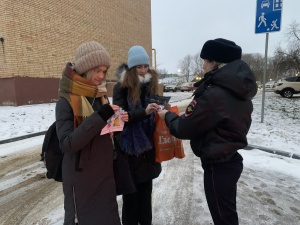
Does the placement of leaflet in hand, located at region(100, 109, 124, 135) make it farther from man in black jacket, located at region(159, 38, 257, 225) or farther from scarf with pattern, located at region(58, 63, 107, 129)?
man in black jacket, located at region(159, 38, 257, 225)

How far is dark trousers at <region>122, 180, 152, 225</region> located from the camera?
214 centimetres

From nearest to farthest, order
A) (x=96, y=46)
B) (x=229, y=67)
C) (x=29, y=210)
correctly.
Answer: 1. (x=229, y=67)
2. (x=96, y=46)
3. (x=29, y=210)

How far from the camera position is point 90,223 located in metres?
1.50

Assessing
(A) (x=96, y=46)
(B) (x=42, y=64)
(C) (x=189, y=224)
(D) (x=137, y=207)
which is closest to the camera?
(A) (x=96, y=46)

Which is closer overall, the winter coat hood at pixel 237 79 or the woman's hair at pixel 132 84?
the winter coat hood at pixel 237 79

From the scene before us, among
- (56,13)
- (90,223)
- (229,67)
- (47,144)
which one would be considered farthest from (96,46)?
(56,13)

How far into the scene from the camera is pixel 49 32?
10.9m

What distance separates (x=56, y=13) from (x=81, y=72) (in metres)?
11.8

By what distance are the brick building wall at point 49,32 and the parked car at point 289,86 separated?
14229 millimetres

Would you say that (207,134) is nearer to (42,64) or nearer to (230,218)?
(230,218)

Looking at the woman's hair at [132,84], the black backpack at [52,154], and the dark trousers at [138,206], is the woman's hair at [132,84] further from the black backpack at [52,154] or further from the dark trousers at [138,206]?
the dark trousers at [138,206]

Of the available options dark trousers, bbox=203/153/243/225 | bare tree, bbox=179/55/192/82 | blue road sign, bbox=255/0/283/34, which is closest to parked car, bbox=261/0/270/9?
blue road sign, bbox=255/0/283/34

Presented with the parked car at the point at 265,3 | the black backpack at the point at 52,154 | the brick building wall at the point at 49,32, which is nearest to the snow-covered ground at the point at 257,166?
the black backpack at the point at 52,154

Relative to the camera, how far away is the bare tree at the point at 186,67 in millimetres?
75562
